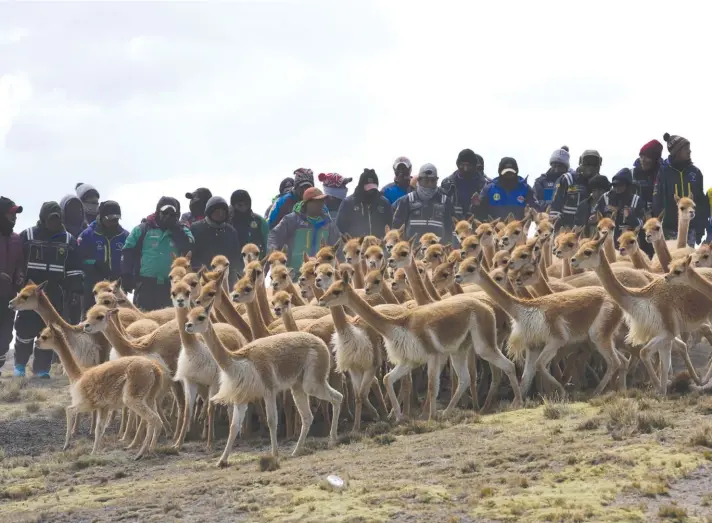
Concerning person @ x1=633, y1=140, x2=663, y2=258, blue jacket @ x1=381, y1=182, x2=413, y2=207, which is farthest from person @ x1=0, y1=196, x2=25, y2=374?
person @ x1=633, y1=140, x2=663, y2=258

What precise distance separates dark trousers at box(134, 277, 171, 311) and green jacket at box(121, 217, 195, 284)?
13cm

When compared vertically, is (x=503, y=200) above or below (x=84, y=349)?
above

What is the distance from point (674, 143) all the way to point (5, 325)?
444 inches

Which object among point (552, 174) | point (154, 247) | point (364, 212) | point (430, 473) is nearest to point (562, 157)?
point (552, 174)

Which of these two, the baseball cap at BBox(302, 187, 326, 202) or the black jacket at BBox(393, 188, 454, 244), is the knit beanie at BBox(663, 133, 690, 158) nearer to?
the black jacket at BBox(393, 188, 454, 244)

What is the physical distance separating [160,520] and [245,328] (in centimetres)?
495

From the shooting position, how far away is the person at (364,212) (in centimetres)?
2120

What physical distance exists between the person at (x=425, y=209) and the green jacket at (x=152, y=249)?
3.49 metres

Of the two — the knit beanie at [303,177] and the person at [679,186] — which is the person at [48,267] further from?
the person at [679,186]

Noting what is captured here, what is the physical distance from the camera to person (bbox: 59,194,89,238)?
2311 centimetres

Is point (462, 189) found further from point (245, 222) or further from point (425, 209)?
point (245, 222)

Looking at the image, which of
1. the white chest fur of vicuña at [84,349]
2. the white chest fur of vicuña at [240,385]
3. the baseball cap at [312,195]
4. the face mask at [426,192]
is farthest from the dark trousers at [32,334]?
the white chest fur of vicuña at [240,385]

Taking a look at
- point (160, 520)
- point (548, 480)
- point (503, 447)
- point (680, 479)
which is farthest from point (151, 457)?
point (680, 479)

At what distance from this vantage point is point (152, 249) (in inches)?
793
